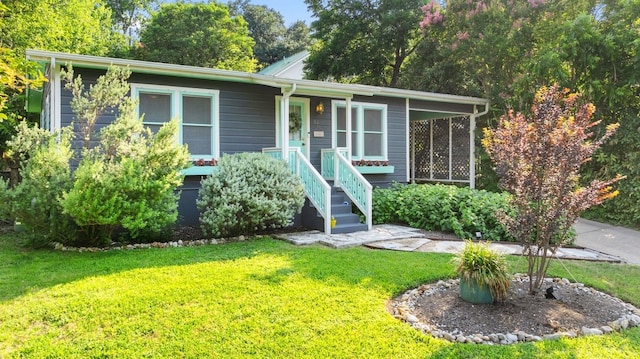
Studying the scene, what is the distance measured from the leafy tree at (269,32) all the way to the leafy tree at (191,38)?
6.54 m

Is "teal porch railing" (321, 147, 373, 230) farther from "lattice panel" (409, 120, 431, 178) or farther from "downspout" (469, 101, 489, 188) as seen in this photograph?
"lattice panel" (409, 120, 431, 178)

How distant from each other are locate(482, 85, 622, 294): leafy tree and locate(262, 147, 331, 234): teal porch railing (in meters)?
3.51

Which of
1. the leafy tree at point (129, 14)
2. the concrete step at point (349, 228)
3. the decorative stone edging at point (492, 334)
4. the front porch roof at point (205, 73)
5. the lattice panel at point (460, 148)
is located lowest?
the decorative stone edging at point (492, 334)

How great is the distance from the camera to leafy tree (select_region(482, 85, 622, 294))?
3.48m

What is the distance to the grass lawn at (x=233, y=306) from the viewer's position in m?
2.85

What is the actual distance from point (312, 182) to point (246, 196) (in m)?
1.50

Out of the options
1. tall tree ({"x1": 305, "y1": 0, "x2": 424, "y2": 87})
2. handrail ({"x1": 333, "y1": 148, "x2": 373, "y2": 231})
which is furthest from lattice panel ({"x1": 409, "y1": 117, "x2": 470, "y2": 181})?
handrail ({"x1": 333, "y1": 148, "x2": 373, "y2": 231})

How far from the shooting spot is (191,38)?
21125 millimetres

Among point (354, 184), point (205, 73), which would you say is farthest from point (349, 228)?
point (205, 73)

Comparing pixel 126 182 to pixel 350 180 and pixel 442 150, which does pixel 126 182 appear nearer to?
pixel 350 180

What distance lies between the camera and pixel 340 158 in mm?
8070

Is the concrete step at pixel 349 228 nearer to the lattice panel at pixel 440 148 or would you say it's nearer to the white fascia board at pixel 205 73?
the white fascia board at pixel 205 73

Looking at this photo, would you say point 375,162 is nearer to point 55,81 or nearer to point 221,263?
point 221,263

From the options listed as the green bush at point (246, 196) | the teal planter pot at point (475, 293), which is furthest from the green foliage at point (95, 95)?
the teal planter pot at point (475, 293)
